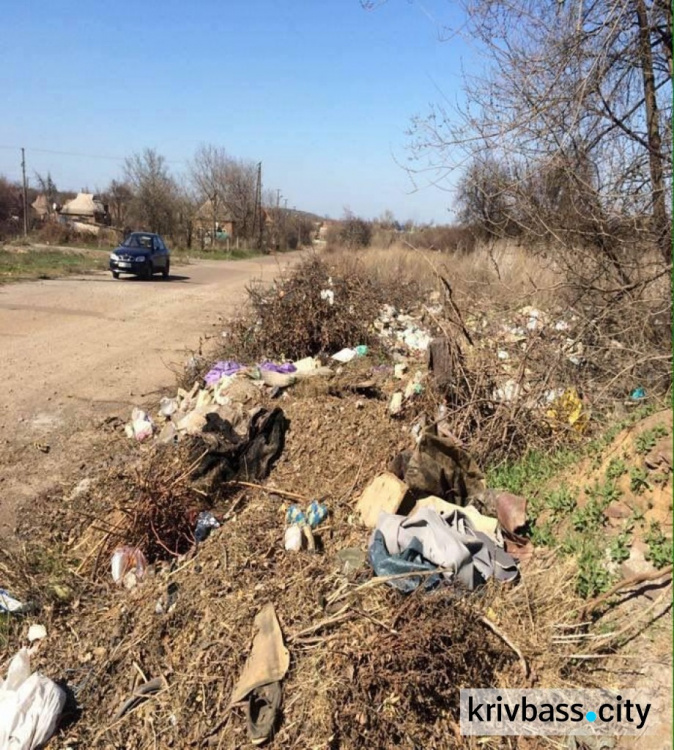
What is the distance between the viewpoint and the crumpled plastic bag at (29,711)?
2461 mm

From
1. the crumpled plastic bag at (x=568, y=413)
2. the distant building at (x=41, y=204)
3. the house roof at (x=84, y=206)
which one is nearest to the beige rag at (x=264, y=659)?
the crumpled plastic bag at (x=568, y=413)

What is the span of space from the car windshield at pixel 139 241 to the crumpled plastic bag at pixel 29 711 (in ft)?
61.7

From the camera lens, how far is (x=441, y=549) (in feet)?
10.0

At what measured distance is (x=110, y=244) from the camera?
37250 mm

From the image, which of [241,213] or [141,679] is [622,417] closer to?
[141,679]

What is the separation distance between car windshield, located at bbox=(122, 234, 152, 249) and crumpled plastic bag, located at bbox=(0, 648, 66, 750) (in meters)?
18.8

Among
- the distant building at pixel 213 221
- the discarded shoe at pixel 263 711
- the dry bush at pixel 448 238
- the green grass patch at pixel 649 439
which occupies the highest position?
the distant building at pixel 213 221

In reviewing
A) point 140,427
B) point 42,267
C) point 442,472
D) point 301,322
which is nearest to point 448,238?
point 301,322

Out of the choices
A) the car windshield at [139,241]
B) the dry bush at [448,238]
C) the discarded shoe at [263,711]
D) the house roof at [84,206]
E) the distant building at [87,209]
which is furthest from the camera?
the house roof at [84,206]

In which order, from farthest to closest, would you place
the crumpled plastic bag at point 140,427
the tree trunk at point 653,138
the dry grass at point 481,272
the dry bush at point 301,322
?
the dry bush at point 301,322 < the dry grass at point 481,272 < the crumpled plastic bag at point 140,427 < the tree trunk at point 653,138

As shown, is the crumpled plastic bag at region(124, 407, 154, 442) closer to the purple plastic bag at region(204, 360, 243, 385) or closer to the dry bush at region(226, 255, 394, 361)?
the purple plastic bag at region(204, 360, 243, 385)

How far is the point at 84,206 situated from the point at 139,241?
151 ft

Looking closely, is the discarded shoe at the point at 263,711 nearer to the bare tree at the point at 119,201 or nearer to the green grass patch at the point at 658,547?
the green grass patch at the point at 658,547

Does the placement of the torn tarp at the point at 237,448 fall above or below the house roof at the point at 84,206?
below
